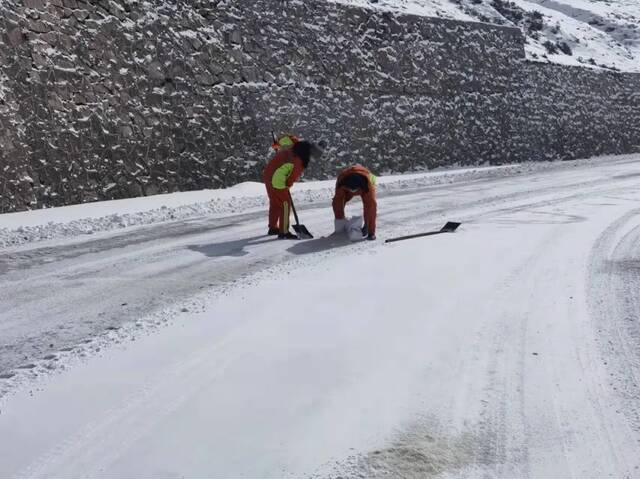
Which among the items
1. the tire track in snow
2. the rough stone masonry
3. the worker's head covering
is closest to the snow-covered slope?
the rough stone masonry

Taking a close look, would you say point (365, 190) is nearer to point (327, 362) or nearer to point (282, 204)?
point (282, 204)

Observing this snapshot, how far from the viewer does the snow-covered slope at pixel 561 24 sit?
2688 cm

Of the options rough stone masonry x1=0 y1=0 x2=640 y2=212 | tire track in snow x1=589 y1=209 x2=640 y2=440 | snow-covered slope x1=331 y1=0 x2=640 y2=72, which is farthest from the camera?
snow-covered slope x1=331 y1=0 x2=640 y2=72

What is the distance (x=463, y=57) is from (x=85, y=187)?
15.1 m

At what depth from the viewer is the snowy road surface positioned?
3029 mm

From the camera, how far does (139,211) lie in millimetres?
11172

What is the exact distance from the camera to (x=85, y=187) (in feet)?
40.7

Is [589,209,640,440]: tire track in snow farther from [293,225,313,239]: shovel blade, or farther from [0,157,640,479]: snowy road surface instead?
[293,225,313,239]: shovel blade

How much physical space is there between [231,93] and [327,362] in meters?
12.2

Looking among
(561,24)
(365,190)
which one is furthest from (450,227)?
(561,24)

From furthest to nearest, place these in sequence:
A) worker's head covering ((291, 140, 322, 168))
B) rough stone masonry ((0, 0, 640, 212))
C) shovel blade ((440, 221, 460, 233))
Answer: rough stone masonry ((0, 0, 640, 212)), shovel blade ((440, 221, 460, 233)), worker's head covering ((291, 140, 322, 168))

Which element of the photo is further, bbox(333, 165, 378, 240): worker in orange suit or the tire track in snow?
bbox(333, 165, 378, 240): worker in orange suit

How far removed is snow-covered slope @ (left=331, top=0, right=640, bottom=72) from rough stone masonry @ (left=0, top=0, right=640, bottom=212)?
212 cm

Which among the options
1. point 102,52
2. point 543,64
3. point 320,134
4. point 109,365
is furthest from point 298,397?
point 543,64
